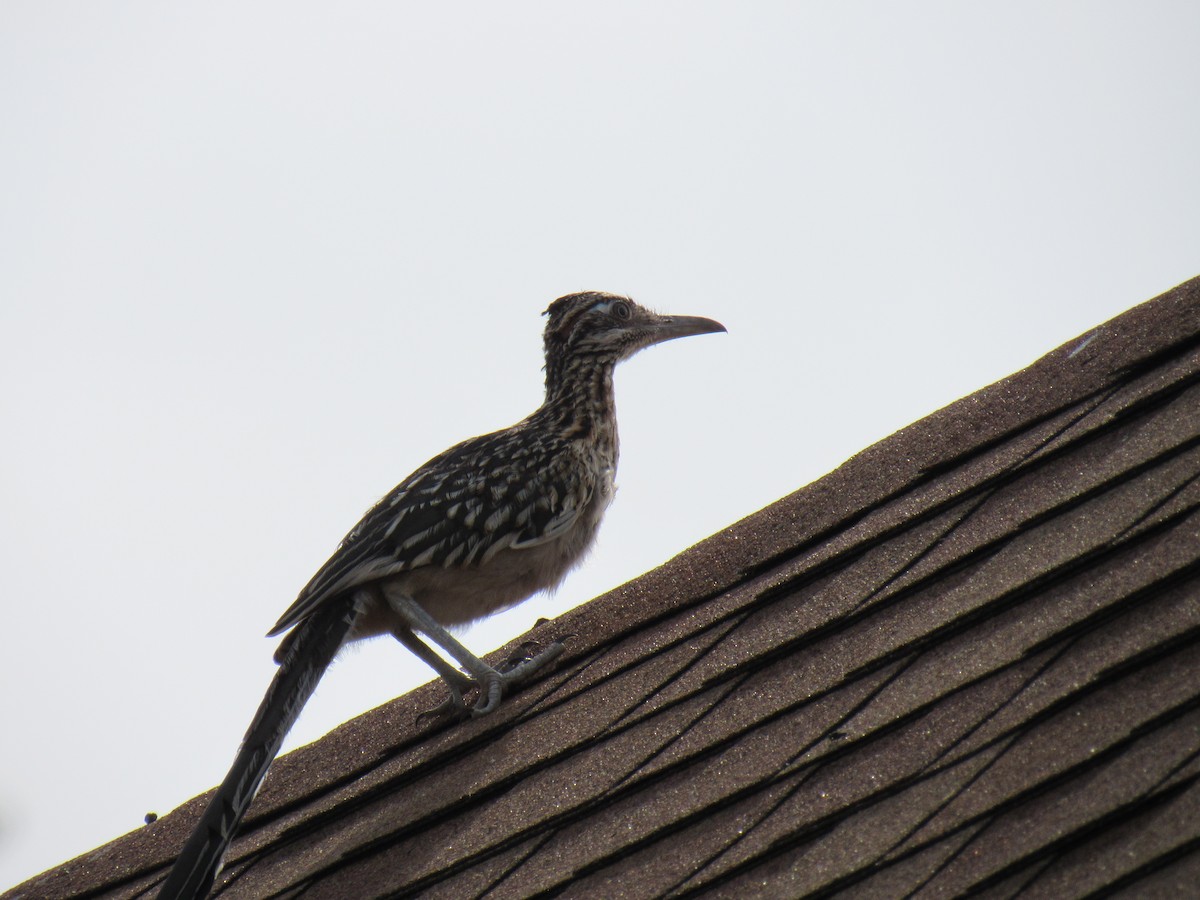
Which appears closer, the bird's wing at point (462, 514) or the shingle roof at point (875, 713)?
the shingle roof at point (875, 713)

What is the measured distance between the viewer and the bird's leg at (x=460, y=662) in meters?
4.58

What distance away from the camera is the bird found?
4660 millimetres

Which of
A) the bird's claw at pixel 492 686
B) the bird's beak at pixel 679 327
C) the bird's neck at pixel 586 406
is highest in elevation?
the bird's beak at pixel 679 327

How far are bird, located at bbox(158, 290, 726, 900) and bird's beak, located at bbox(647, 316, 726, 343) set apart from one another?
71 cm

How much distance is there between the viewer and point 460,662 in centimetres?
505

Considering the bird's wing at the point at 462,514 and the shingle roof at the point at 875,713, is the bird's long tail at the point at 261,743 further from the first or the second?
the shingle roof at the point at 875,713

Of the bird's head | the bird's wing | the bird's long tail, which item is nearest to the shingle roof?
the bird's long tail

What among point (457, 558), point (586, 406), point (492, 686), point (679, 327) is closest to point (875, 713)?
point (492, 686)

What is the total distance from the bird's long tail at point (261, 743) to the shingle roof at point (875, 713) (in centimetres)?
20

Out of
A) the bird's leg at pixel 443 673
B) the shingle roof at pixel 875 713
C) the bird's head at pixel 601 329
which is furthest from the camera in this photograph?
the bird's head at pixel 601 329

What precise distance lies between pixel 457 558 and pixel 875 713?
9.24 ft

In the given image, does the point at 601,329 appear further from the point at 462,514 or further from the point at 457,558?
the point at 457,558

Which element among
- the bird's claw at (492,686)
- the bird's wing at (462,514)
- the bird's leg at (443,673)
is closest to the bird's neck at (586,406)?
the bird's wing at (462,514)

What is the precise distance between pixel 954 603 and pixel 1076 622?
39cm
